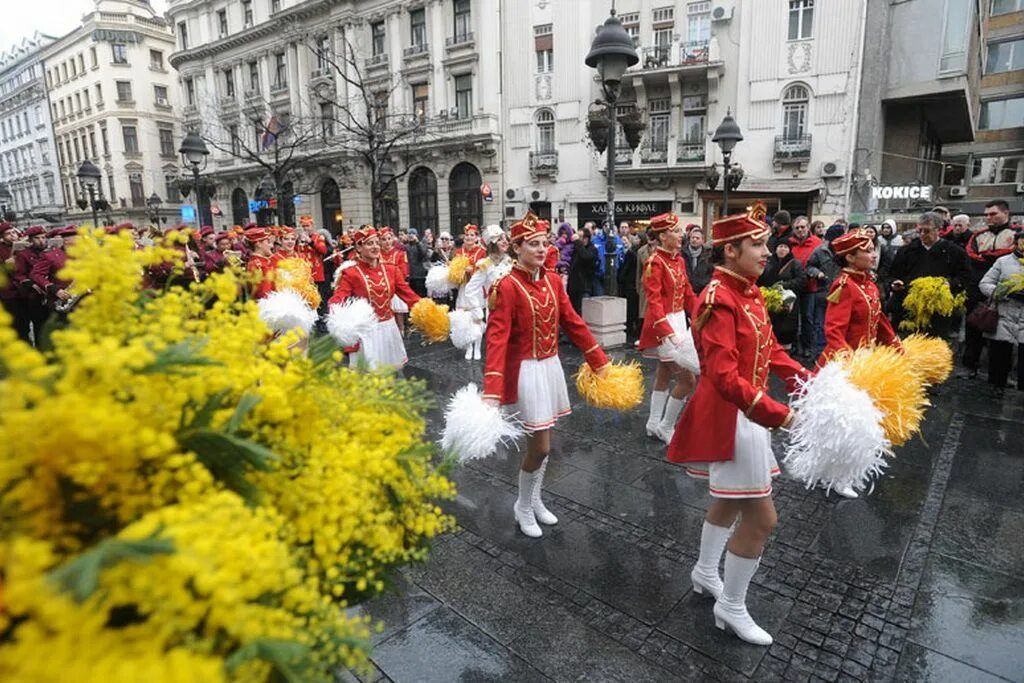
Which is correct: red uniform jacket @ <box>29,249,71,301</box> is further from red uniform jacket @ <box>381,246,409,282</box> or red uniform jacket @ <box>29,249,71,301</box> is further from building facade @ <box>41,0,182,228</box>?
building facade @ <box>41,0,182,228</box>

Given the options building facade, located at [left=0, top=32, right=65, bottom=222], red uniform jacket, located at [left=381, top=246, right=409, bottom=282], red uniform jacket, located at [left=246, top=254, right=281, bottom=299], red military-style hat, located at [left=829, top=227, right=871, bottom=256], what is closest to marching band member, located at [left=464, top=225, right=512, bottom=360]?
red uniform jacket, located at [left=381, top=246, right=409, bottom=282]

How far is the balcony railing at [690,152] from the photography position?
80.7 feet

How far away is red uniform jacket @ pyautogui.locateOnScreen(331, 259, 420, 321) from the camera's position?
19.6ft

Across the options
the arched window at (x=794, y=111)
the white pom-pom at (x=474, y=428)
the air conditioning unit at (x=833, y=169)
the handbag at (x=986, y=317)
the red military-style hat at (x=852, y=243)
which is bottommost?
the handbag at (x=986, y=317)

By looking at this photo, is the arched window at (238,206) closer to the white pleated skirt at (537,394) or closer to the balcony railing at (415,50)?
the balcony railing at (415,50)

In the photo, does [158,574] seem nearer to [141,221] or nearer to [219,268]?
[219,268]

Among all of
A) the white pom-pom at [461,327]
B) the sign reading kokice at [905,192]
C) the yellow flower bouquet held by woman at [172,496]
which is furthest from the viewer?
the sign reading kokice at [905,192]

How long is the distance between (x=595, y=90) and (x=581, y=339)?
82.2ft

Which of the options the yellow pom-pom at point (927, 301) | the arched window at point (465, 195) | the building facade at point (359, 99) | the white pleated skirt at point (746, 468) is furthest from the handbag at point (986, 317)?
the arched window at point (465, 195)

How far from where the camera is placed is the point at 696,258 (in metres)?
10.1

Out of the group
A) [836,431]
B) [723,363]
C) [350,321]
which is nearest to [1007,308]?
[836,431]

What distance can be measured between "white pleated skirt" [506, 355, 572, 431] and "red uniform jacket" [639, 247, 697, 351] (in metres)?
1.75

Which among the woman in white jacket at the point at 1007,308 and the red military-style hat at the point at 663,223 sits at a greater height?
the red military-style hat at the point at 663,223

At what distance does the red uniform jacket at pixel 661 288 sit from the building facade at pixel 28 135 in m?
74.7
